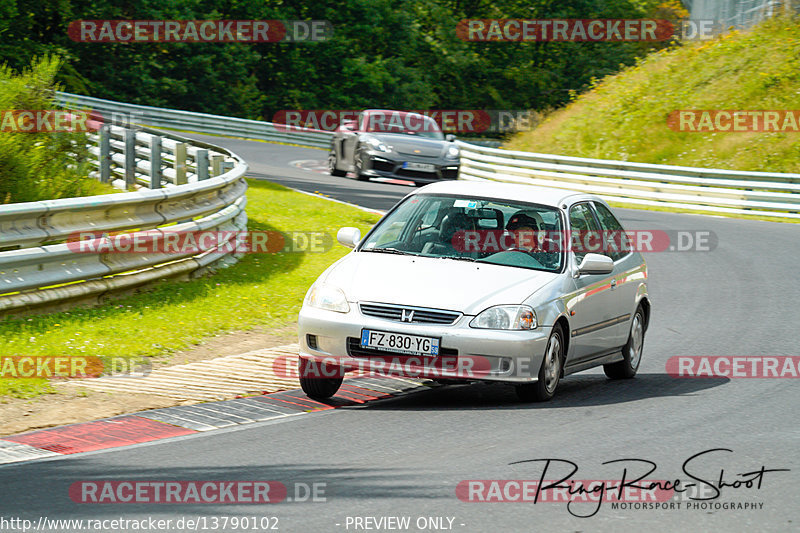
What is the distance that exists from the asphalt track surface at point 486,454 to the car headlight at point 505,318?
639 millimetres

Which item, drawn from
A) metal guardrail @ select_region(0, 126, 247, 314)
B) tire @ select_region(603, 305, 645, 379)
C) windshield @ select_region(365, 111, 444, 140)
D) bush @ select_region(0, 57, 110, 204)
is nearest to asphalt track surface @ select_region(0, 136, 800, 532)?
tire @ select_region(603, 305, 645, 379)

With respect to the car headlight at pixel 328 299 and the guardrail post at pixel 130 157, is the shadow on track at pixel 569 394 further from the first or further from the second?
the guardrail post at pixel 130 157

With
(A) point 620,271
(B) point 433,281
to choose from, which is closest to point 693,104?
(A) point 620,271

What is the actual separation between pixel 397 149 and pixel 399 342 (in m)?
18.6

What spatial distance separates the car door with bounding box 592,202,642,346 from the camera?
982 centimetres

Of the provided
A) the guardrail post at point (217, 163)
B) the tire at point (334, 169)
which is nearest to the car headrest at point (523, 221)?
the guardrail post at point (217, 163)

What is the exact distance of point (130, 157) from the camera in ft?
59.4

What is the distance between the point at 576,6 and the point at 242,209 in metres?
54.7

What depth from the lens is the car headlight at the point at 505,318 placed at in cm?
803

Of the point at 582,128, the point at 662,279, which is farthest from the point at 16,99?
the point at 582,128

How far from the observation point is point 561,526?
5445 mm

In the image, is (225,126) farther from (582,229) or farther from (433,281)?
(433,281)

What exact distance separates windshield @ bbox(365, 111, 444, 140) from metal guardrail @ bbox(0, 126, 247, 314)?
38.4 ft

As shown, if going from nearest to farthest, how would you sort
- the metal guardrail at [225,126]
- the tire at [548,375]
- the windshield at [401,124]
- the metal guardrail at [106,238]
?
the tire at [548,375] → the metal guardrail at [106,238] → the windshield at [401,124] → the metal guardrail at [225,126]
